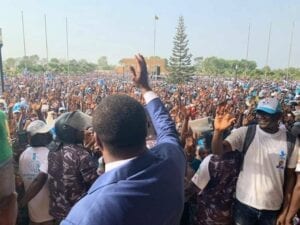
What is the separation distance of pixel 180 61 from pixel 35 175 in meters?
42.8

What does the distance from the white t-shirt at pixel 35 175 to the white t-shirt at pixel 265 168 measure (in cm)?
153

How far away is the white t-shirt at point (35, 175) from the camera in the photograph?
8.93 feet

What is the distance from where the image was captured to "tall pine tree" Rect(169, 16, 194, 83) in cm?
4394

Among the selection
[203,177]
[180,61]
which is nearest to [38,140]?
[203,177]

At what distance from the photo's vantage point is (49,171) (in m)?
2.55

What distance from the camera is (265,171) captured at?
2.63 meters

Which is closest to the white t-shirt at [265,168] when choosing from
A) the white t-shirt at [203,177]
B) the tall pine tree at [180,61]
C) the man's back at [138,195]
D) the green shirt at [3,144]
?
the white t-shirt at [203,177]

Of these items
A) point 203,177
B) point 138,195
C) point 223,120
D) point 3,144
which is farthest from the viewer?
point 203,177

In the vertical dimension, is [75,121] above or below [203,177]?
above

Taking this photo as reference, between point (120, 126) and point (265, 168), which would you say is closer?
point (120, 126)

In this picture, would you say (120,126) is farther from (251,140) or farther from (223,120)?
(251,140)

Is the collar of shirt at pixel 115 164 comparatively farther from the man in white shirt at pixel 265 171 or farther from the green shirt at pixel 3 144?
the man in white shirt at pixel 265 171

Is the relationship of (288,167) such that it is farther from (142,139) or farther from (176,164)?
(142,139)

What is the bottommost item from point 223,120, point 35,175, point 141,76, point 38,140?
point 35,175
